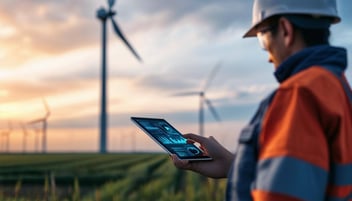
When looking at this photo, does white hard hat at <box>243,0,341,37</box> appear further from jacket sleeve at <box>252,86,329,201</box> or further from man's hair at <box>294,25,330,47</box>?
jacket sleeve at <box>252,86,329,201</box>

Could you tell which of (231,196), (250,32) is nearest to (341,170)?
(231,196)

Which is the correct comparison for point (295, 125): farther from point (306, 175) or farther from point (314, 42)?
point (314, 42)

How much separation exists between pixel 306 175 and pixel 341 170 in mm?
165

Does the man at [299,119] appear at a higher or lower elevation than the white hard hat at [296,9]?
lower

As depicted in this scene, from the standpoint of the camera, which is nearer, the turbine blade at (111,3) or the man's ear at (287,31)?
the man's ear at (287,31)

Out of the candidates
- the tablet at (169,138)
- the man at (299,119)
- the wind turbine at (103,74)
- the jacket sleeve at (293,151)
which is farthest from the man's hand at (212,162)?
the wind turbine at (103,74)

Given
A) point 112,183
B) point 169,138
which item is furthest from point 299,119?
point 112,183

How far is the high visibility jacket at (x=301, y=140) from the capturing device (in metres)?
1.43

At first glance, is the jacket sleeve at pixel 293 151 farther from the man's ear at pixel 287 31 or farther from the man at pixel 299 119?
the man's ear at pixel 287 31

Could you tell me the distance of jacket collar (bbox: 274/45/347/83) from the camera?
5.24 ft

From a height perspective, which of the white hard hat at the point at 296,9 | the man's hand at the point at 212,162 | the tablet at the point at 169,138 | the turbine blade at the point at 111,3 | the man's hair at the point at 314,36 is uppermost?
the turbine blade at the point at 111,3

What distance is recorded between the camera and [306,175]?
4.69 feet

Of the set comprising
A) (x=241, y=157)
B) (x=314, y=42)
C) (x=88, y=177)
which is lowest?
(x=88, y=177)

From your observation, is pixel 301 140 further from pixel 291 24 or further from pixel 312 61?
pixel 291 24
